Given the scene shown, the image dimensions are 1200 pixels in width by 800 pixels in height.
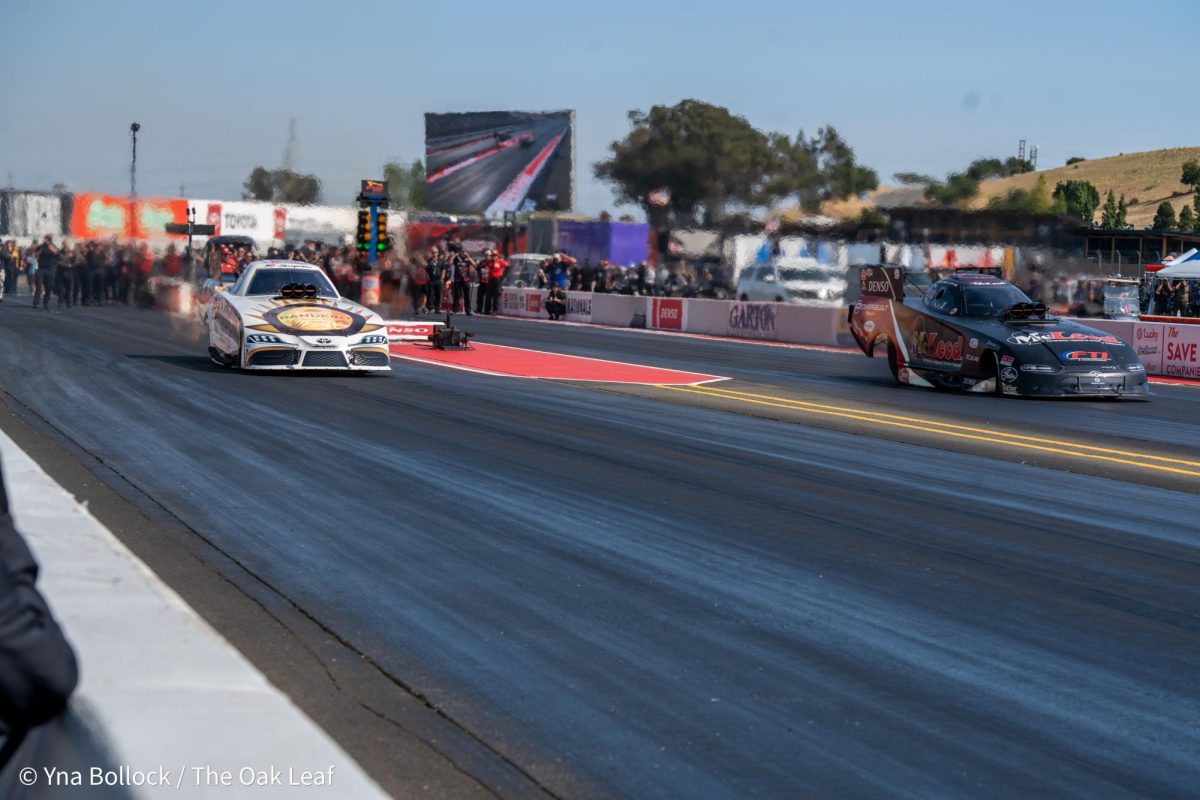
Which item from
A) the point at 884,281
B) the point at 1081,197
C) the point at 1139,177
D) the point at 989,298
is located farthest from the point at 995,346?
the point at 1139,177

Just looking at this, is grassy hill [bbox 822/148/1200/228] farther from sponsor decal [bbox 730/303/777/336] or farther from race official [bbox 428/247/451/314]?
sponsor decal [bbox 730/303/777/336]

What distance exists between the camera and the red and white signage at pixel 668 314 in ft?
120

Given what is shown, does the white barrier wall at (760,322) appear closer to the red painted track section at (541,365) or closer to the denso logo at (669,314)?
the denso logo at (669,314)

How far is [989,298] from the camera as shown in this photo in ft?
63.4

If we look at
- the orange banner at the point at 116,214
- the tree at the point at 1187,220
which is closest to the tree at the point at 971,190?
the orange banner at the point at 116,214

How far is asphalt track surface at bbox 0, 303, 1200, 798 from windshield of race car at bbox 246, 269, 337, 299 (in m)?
3.69

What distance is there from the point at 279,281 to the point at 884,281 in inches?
336

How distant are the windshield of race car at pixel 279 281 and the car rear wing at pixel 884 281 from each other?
304 inches

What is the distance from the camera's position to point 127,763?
3.17 metres

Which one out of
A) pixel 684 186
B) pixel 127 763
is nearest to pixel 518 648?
pixel 127 763

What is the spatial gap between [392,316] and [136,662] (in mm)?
35660

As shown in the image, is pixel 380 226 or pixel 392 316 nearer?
pixel 380 226

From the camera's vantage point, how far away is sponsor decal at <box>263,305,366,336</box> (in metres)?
18.1

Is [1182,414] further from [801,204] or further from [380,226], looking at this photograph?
[801,204]
